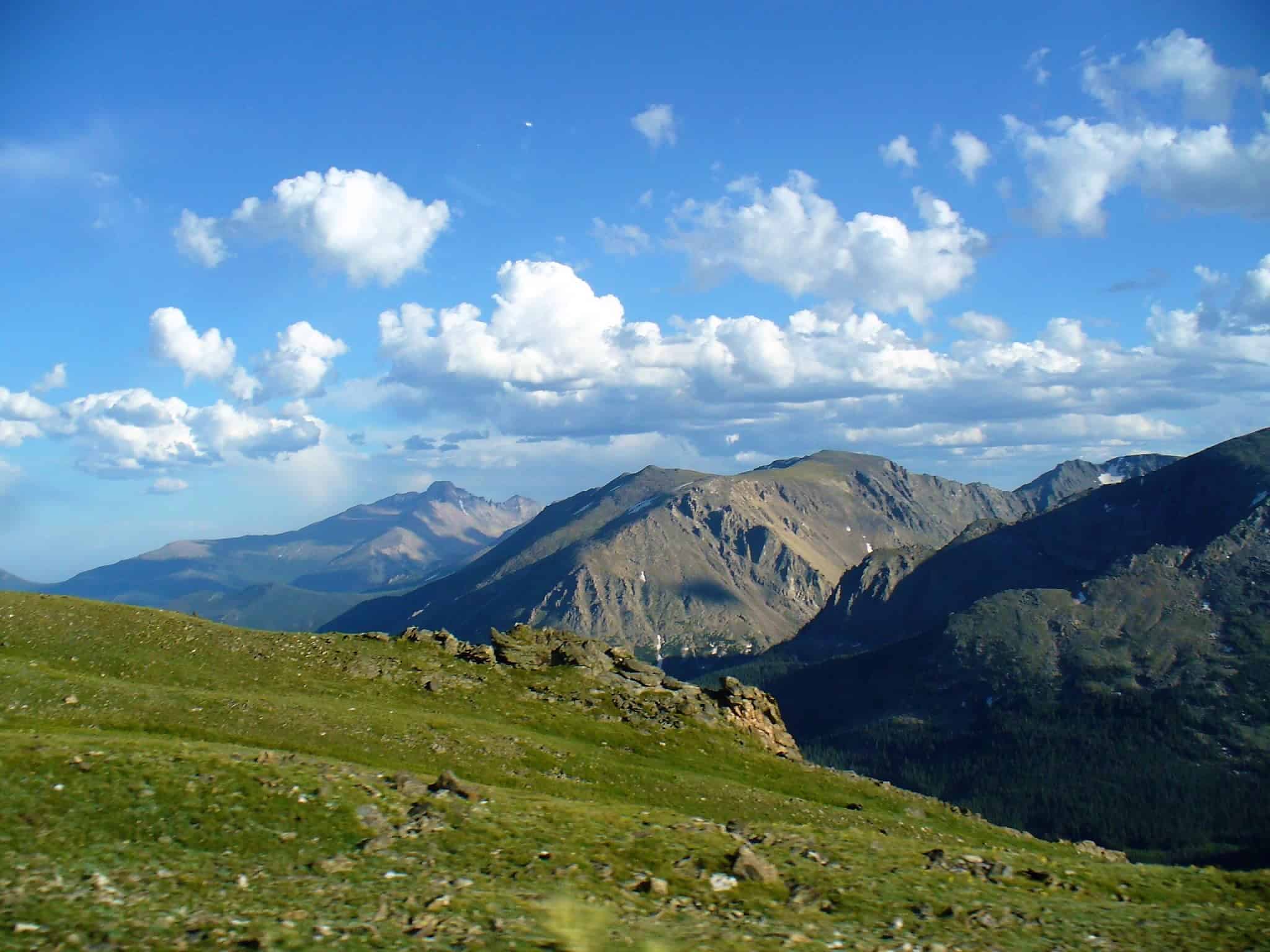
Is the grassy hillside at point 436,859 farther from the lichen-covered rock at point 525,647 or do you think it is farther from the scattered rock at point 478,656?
the lichen-covered rock at point 525,647

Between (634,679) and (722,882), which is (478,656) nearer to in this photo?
(634,679)

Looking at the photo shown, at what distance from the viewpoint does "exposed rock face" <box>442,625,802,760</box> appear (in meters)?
70.1

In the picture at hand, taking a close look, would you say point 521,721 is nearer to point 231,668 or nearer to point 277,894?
point 231,668

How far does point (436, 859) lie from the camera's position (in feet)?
82.6

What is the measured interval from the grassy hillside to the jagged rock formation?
18689 mm

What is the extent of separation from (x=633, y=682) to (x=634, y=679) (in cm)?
144

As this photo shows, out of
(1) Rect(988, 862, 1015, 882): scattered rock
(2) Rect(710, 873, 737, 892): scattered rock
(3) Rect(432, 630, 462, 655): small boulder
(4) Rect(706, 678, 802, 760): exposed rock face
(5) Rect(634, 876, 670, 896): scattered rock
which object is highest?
(3) Rect(432, 630, 462, 655): small boulder

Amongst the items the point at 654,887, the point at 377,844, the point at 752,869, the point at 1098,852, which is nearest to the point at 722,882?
the point at 752,869

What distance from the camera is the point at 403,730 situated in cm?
4916

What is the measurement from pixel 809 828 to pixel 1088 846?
1336 inches

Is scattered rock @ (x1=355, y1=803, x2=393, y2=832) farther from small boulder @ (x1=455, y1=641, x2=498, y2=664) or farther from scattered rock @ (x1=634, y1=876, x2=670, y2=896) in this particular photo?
small boulder @ (x1=455, y1=641, x2=498, y2=664)

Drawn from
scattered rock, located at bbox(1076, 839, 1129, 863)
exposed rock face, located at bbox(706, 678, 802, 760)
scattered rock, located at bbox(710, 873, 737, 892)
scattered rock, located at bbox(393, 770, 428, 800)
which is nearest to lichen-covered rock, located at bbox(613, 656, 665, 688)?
exposed rock face, located at bbox(706, 678, 802, 760)

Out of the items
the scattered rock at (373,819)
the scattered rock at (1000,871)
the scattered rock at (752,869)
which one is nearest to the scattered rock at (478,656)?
the scattered rock at (373,819)

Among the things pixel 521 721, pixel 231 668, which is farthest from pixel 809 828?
pixel 231 668
